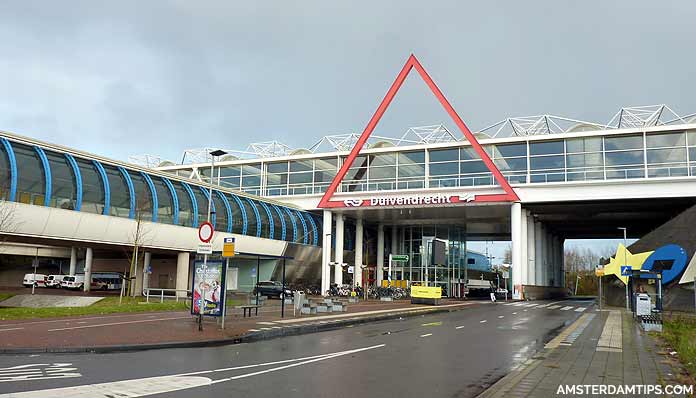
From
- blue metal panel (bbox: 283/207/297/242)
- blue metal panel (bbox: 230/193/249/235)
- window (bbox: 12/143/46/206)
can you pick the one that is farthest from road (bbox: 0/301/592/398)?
blue metal panel (bbox: 283/207/297/242)

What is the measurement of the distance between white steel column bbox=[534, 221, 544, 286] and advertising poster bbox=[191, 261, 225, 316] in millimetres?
43341

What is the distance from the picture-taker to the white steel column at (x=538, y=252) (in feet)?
185

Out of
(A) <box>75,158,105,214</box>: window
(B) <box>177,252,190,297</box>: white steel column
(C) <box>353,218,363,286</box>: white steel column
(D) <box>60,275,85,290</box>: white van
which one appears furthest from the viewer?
(C) <box>353,218,363,286</box>: white steel column

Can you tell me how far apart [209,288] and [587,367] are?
12017 mm

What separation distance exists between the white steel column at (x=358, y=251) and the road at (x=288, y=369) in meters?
42.9

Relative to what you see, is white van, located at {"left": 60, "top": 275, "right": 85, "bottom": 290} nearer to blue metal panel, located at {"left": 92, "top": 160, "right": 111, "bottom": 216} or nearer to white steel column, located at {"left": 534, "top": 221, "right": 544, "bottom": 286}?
blue metal panel, located at {"left": 92, "top": 160, "right": 111, "bottom": 216}

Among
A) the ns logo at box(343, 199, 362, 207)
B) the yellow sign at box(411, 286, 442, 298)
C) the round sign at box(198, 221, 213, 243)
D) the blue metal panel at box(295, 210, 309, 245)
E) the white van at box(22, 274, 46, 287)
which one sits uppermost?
the ns logo at box(343, 199, 362, 207)

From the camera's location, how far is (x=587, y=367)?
35.2 ft

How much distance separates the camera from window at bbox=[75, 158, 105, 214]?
31.2 m

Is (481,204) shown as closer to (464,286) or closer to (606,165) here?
(606,165)

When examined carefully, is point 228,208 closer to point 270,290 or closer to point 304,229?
point 270,290

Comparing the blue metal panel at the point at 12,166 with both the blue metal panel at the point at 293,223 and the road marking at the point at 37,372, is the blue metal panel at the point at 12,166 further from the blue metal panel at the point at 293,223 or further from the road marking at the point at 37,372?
the blue metal panel at the point at 293,223

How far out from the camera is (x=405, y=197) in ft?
166

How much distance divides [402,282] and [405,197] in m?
11.0
